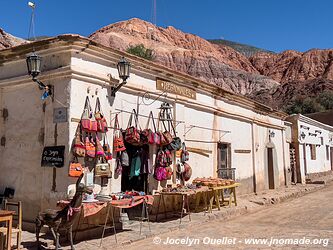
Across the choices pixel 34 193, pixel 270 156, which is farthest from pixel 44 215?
pixel 270 156

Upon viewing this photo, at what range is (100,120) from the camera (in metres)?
8.01

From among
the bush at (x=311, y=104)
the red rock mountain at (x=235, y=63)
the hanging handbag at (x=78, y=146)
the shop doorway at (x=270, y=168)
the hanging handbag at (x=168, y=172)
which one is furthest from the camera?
the red rock mountain at (x=235, y=63)

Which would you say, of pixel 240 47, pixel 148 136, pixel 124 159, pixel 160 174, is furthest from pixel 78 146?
pixel 240 47

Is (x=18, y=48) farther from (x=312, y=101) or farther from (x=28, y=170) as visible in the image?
(x=312, y=101)

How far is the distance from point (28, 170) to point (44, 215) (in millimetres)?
2019

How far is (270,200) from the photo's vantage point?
1409 centimetres

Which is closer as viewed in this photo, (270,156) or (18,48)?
(18,48)

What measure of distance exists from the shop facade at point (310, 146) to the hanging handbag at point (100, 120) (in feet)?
52.2

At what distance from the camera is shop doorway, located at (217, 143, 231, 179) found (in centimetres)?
1334

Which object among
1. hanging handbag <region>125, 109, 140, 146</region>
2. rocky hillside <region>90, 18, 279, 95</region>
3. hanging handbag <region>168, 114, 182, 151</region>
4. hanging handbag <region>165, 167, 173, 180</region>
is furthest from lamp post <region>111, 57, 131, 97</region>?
rocky hillside <region>90, 18, 279, 95</region>

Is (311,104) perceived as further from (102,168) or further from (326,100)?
(102,168)

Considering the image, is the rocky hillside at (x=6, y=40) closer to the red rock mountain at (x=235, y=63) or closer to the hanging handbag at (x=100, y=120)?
the red rock mountain at (x=235, y=63)

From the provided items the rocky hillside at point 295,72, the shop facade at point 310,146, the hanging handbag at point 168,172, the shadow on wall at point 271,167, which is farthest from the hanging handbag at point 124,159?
the rocky hillside at point 295,72

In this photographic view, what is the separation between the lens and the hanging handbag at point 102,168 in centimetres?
787
